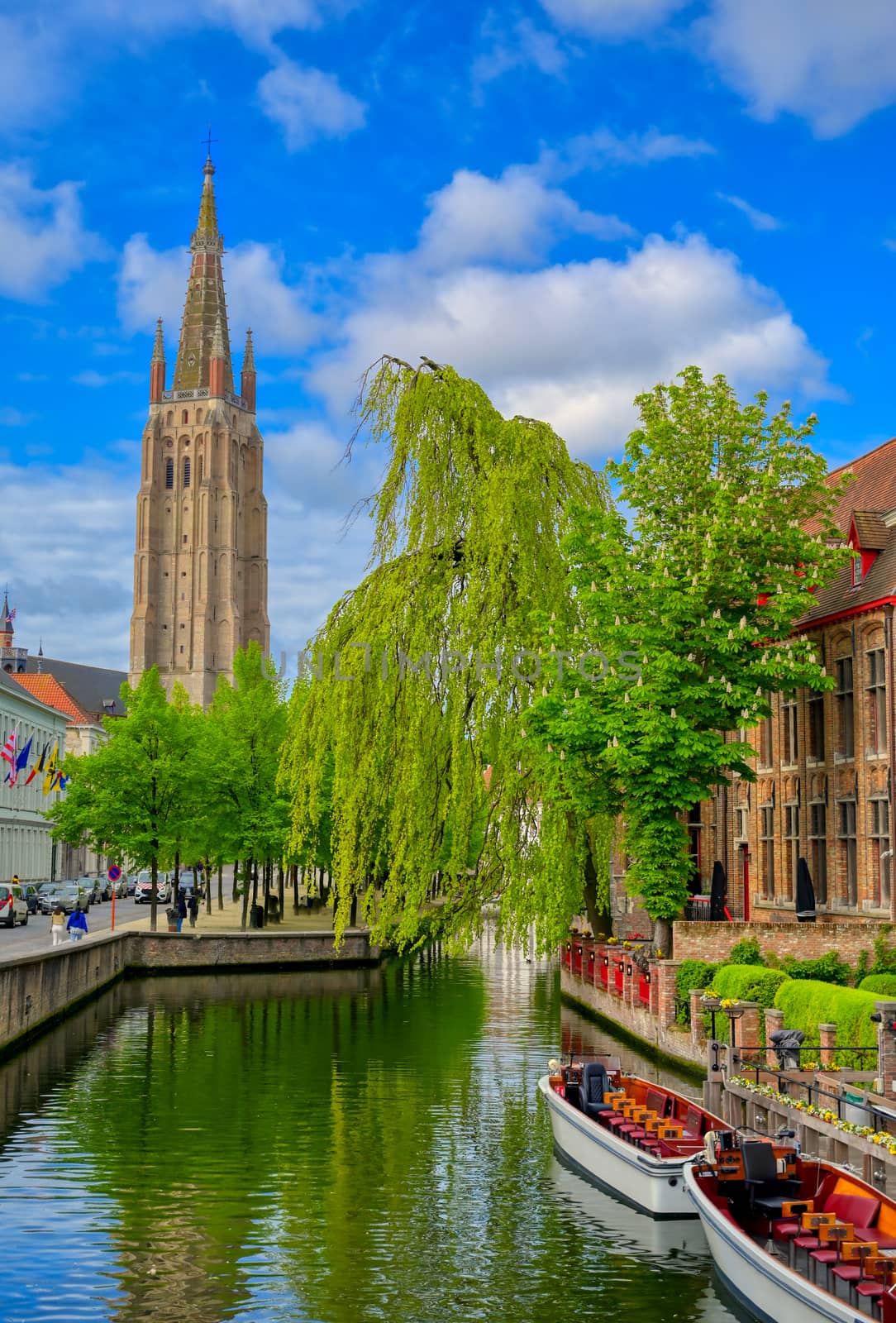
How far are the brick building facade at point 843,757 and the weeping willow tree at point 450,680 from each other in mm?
6854

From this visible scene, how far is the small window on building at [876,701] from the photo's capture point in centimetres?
3559

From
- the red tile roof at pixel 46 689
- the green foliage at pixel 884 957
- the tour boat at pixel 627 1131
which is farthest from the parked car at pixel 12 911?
the red tile roof at pixel 46 689

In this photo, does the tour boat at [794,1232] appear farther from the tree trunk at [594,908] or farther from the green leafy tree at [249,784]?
the green leafy tree at [249,784]

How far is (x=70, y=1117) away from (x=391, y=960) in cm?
3631

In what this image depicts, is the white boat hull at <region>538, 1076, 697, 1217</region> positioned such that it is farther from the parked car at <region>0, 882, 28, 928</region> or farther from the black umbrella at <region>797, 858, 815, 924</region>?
the parked car at <region>0, 882, 28, 928</region>

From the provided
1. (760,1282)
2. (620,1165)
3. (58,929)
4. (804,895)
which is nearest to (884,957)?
(804,895)

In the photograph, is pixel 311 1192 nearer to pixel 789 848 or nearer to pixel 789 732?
pixel 789 848

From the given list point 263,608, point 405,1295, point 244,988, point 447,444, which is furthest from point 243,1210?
point 263,608

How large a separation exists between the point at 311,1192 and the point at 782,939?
14912mm

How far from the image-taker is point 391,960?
5947 cm

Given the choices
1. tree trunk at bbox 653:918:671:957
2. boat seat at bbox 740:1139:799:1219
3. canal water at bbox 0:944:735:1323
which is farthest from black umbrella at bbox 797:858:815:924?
boat seat at bbox 740:1139:799:1219

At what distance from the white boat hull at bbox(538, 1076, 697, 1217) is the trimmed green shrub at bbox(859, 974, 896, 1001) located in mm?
6105

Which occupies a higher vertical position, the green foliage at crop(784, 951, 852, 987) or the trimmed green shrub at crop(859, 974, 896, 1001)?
the trimmed green shrub at crop(859, 974, 896, 1001)

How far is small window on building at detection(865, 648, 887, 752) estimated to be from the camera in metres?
35.6
